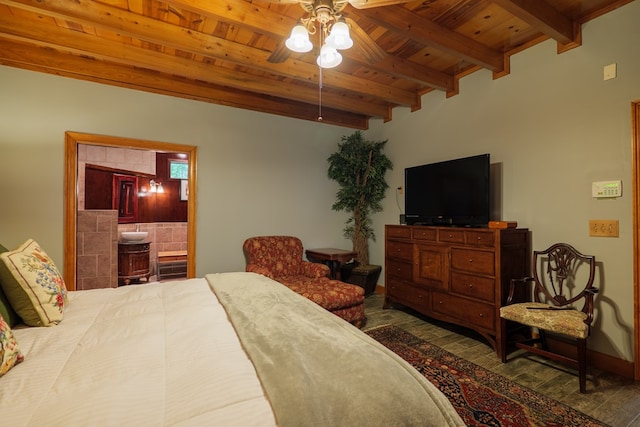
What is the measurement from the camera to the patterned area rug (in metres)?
1.70

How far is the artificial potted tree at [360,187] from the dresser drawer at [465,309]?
1230 mm

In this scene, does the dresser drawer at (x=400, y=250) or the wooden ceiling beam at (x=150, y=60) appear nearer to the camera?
the wooden ceiling beam at (x=150, y=60)

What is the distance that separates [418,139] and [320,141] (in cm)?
141

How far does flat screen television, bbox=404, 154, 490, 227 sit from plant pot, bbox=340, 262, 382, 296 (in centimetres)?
95

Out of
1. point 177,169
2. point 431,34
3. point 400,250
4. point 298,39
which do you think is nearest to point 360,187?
point 400,250

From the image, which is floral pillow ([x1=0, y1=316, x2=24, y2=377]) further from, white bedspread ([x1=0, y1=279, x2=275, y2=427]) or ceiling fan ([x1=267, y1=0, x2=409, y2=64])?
ceiling fan ([x1=267, y1=0, x2=409, y2=64])

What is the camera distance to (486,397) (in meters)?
1.91

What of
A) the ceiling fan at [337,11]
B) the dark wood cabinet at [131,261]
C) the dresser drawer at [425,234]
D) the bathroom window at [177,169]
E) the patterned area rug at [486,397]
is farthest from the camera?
the bathroom window at [177,169]

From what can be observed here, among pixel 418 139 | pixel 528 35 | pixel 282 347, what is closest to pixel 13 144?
pixel 282 347

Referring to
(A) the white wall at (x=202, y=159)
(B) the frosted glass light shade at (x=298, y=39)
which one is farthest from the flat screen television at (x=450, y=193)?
(B) the frosted glass light shade at (x=298, y=39)

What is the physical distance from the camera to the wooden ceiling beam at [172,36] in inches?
80.8

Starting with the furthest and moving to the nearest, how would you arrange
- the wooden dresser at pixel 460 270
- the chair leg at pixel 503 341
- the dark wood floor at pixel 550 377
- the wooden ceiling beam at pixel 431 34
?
1. the wooden dresser at pixel 460 270
2. the chair leg at pixel 503 341
3. the wooden ceiling beam at pixel 431 34
4. the dark wood floor at pixel 550 377

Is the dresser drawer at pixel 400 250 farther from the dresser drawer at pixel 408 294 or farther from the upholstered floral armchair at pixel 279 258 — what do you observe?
the upholstered floral armchair at pixel 279 258

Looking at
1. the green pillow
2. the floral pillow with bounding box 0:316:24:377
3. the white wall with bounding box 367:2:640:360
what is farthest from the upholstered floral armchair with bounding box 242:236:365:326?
the floral pillow with bounding box 0:316:24:377
